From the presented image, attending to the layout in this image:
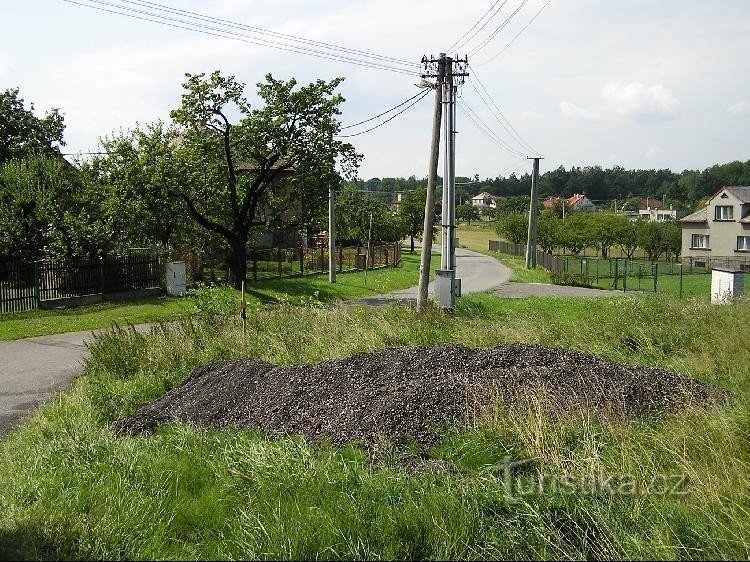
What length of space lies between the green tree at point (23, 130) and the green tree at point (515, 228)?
44630mm

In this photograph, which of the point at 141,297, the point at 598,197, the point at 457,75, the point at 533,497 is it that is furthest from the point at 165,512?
the point at 598,197

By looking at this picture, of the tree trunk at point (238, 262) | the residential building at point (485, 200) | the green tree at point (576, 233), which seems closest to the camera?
the tree trunk at point (238, 262)

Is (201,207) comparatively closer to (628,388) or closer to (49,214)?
(49,214)

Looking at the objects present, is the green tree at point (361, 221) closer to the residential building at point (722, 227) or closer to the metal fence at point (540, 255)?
the metal fence at point (540, 255)

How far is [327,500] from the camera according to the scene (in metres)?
5.29

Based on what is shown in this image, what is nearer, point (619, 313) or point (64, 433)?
point (64, 433)

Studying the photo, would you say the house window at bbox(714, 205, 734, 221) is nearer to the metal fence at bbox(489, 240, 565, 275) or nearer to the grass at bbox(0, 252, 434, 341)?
the metal fence at bbox(489, 240, 565, 275)

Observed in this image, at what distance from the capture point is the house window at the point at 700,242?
65.2 meters

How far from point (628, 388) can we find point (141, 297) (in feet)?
64.8

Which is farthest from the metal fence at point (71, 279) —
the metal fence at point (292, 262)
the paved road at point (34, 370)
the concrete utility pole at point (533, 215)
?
the concrete utility pole at point (533, 215)

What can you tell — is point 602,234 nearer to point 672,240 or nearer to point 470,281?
point 672,240

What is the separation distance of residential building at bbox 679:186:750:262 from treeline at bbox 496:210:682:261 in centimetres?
383

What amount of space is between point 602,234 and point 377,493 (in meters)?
66.4

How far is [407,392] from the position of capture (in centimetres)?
788
